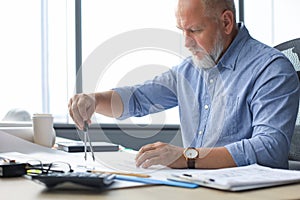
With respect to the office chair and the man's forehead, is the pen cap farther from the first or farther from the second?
the office chair

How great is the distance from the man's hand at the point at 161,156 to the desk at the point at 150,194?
25cm

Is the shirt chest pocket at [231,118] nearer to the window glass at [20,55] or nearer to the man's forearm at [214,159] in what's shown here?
the man's forearm at [214,159]

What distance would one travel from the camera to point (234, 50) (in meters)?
1.55

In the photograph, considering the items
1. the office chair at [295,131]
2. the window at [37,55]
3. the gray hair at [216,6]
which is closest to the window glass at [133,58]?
the gray hair at [216,6]

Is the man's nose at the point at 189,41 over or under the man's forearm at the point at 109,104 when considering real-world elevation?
over

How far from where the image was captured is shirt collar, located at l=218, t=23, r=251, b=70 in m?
1.53

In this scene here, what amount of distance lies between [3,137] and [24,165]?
594 millimetres

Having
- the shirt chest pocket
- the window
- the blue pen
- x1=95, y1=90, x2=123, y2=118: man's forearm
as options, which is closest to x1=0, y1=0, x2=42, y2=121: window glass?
the window

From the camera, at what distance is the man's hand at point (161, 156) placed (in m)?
1.04

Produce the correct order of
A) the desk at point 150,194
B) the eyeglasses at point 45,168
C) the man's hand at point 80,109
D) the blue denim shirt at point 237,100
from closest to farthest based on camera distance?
the desk at point 150,194, the eyeglasses at point 45,168, the blue denim shirt at point 237,100, the man's hand at point 80,109

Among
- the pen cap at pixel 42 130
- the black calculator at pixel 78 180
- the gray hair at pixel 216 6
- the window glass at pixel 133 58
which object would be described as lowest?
the pen cap at pixel 42 130

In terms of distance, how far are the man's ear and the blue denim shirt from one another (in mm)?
40

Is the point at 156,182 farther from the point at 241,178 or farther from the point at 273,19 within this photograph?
the point at 273,19

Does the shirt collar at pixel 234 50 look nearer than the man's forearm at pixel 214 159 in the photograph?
No
